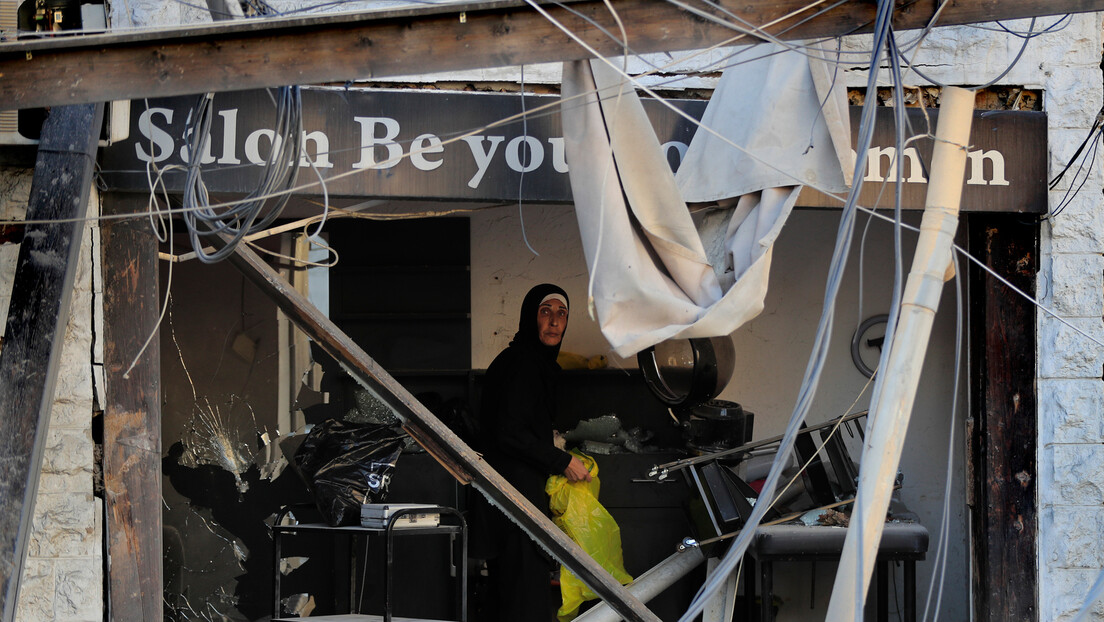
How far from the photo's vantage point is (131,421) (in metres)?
4.12

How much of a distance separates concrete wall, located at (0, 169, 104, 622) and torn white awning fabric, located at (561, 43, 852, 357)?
2.18m

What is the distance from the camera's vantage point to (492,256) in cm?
648

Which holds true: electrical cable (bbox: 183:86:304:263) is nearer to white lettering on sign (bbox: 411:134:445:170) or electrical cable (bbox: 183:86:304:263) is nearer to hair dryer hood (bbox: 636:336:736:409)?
white lettering on sign (bbox: 411:134:445:170)

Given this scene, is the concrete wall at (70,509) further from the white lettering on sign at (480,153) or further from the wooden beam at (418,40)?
the white lettering on sign at (480,153)

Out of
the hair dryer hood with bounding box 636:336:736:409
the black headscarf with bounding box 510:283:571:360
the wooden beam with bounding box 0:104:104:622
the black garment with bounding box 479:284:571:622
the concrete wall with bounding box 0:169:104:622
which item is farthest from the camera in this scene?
the black headscarf with bounding box 510:283:571:360

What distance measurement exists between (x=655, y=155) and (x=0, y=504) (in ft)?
8.34

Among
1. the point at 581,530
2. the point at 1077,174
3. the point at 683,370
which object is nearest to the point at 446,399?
the point at 581,530

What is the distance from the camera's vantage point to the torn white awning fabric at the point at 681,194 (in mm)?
3477

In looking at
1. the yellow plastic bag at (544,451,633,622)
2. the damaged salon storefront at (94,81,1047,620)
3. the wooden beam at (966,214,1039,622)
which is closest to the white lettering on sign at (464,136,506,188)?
the damaged salon storefront at (94,81,1047,620)

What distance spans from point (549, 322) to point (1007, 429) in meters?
2.47

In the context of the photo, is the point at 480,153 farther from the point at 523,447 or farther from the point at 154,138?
the point at 523,447

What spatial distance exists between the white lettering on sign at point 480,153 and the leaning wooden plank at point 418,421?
88cm

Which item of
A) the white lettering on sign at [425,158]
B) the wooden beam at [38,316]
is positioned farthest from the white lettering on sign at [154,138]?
the white lettering on sign at [425,158]

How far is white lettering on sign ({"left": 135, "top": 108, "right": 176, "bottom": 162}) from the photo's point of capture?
13.6ft
